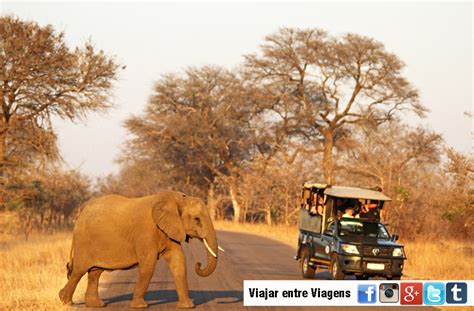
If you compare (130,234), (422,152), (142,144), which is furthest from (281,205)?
(130,234)

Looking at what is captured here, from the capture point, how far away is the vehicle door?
19.0 m

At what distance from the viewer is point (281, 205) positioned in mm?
48906

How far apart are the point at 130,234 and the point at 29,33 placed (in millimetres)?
18795

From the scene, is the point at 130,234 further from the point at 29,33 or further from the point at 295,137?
the point at 295,137

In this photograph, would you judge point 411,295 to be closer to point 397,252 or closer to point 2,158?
point 397,252

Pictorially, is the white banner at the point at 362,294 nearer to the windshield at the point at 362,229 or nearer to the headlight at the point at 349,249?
Answer: the headlight at the point at 349,249

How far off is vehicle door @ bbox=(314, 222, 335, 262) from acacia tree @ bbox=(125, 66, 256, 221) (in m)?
32.7

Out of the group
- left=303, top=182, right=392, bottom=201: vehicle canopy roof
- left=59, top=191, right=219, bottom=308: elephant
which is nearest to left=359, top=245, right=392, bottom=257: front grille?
left=303, top=182, right=392, bottom=201: vehicle canopy roof

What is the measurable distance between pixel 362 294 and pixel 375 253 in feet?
7.94

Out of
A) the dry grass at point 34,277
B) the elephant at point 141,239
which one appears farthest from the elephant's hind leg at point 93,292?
the dry grass at point 34,277

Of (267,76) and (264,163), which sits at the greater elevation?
(267,76)

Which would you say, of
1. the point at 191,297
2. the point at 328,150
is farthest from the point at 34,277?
the point at 328,150

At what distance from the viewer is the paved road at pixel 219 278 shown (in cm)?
1487

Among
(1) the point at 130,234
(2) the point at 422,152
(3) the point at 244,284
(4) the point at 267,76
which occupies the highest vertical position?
(4) the point at 267,76
